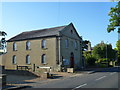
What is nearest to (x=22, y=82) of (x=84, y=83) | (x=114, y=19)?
(x=84, y=83)

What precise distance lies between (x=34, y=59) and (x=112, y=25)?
1652 centimetres

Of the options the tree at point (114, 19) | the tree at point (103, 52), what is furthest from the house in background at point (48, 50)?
the tree at point (103, 52)

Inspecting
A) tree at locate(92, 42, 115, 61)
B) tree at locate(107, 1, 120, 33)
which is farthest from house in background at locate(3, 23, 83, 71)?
tree at locate(92, 42, 115, 61)

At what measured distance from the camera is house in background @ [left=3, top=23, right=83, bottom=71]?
29719mm

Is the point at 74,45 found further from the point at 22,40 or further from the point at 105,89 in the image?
the point at 105,89

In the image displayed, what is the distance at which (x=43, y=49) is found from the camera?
31094 millimetres

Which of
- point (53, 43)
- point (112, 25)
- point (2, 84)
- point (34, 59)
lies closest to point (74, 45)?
point (53, 43)

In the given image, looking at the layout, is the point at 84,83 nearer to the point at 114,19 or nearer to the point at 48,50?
the point at 114,19

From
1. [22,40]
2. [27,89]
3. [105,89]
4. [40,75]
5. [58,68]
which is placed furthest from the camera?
[22,40]

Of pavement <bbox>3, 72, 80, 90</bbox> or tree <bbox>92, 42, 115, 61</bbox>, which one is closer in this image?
pavement <bbox>3, 72, 80, 90</bbox>

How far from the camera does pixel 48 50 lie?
3052cm

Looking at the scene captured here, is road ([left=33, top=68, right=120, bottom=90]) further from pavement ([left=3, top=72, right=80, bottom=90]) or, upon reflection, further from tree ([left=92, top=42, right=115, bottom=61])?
tree ([left=92, top=42, right=115, bottom=61])

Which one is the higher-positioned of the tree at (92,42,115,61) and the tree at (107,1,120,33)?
the tree at (107,1,120,33)

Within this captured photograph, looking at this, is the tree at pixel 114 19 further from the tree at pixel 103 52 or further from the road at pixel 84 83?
the tree at pixel 103 52
